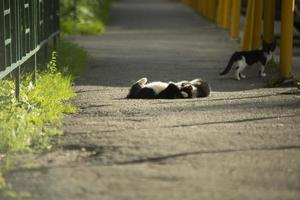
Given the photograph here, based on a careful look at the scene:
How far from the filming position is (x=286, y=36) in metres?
13.1

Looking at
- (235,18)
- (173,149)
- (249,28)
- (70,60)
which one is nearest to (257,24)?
(249,28)

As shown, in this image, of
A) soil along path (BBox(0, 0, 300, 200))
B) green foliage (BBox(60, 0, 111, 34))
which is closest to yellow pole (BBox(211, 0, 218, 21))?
green foliage (BBox(60, 0, 111, 34))

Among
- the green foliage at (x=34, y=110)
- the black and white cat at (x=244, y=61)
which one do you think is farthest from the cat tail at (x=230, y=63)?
the green foliage at (x=34, y=110)

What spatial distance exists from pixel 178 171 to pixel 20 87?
15.0ft

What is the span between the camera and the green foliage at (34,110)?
293 inches

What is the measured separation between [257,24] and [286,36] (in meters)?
3.75

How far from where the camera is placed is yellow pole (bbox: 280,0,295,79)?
1291cm

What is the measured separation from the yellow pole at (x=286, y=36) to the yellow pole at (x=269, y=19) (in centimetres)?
254

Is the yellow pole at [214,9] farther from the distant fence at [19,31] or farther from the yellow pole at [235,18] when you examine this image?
the distant fence at [19,31]

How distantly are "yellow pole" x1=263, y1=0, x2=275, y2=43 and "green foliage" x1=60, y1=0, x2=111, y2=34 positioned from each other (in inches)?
407

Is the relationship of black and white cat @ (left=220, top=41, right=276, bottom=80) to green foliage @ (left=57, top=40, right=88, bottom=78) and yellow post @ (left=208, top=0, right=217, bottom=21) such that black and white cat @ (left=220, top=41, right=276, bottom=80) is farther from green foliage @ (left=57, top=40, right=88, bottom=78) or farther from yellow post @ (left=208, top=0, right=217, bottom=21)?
yellow post @ (left=208, top=0, right=217, bottom=21)

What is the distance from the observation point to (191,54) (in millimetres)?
18719

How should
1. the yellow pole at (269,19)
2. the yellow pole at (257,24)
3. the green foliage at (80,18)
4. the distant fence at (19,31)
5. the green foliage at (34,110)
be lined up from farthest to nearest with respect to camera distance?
the green foliage at (80,18)
the yellow pole at (257,24)
the yellow pole at (269,19)
the distant fence at (19,31)
the green foliage at (34,110)

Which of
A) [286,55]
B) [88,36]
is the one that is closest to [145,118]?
[286,55]
